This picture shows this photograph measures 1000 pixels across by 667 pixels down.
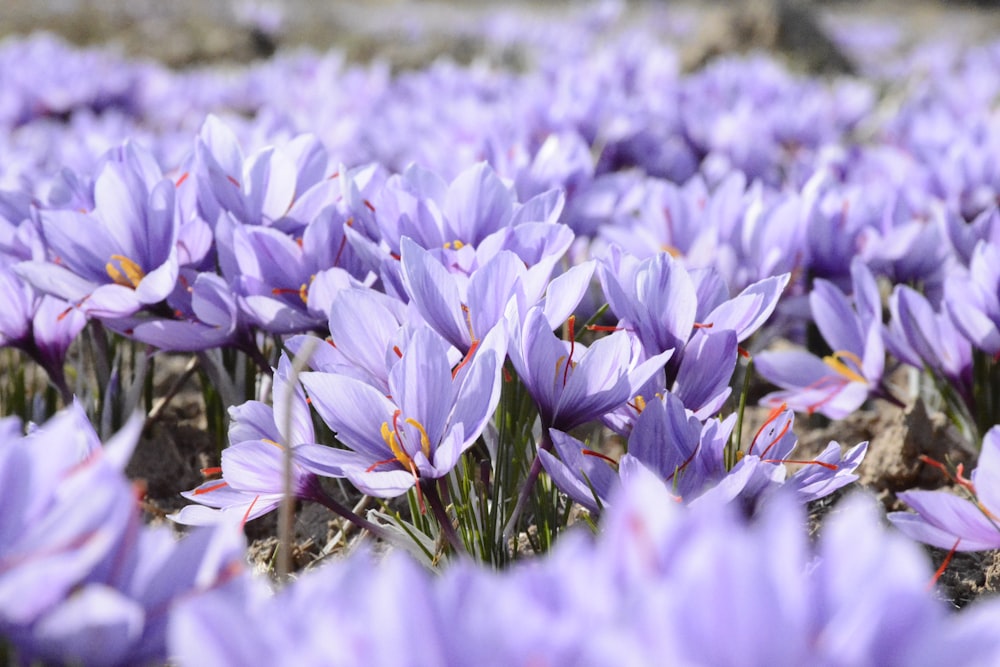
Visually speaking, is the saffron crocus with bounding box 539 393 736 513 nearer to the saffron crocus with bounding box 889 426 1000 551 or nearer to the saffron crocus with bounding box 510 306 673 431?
the saffron crocus with bounding box 510 306 673 431

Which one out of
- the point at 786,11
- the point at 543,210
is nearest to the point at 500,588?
the point at 543,210

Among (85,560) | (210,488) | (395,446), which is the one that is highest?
(85,560)

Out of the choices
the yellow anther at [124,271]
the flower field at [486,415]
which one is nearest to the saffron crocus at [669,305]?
the flower field at [486,415]

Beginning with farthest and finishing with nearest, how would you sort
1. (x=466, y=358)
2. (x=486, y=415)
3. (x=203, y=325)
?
1. (x=203, y=325)
2. (x=466, y=358)
3. (x=486, y=415)

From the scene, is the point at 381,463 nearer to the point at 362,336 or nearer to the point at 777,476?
the point at 362,336

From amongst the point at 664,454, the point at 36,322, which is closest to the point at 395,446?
the point at 664,454

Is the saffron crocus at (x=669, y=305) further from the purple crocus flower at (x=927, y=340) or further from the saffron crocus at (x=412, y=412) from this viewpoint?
the purple crocus flower at (x=927, y=340)
